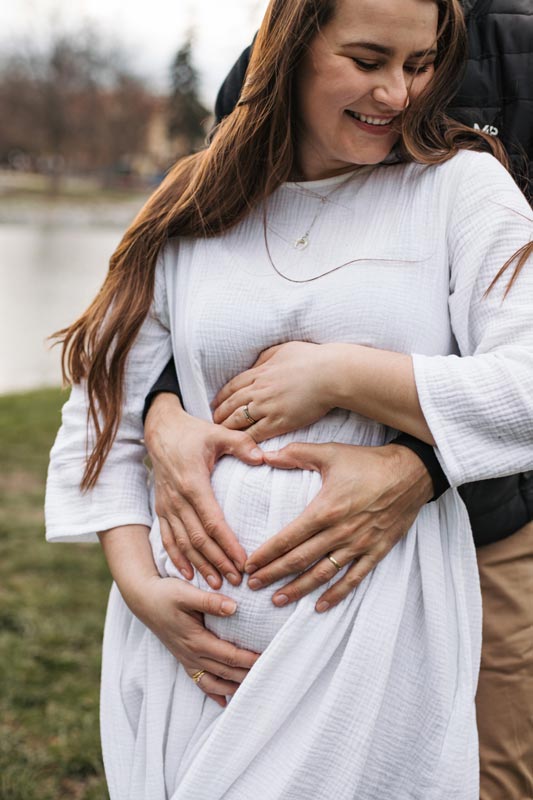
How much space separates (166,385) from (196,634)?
53 cm

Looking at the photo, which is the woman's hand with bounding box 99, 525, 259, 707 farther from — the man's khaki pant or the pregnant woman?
the man's khaki pant

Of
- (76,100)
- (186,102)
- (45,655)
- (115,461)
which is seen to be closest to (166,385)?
(115,461)

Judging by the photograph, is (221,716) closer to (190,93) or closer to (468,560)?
(468,560)

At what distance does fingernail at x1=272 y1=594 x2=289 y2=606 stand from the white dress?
3cm

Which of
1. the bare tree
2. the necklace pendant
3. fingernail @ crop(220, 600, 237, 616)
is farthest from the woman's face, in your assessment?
the bare tree

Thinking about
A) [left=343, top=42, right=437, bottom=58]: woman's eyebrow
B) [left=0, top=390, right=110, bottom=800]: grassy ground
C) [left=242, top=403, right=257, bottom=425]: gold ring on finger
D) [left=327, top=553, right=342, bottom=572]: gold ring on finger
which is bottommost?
[left=0, top=390, right=110, bottom=800]: grassy ground

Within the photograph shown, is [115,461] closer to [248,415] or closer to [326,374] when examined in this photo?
[248,415]

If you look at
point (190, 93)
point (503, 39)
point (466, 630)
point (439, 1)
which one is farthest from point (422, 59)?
point (190, 93)

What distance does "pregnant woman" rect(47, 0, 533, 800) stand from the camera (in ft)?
5.02

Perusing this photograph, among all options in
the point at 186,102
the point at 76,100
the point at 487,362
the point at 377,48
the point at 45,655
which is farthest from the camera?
the point at 76,100

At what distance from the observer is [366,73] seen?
1.62 metres

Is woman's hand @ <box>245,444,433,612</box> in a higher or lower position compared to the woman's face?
lower

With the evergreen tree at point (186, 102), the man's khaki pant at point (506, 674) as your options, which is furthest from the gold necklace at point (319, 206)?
the evergreen tree at point (186, 102)

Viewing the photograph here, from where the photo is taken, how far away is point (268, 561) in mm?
1581
